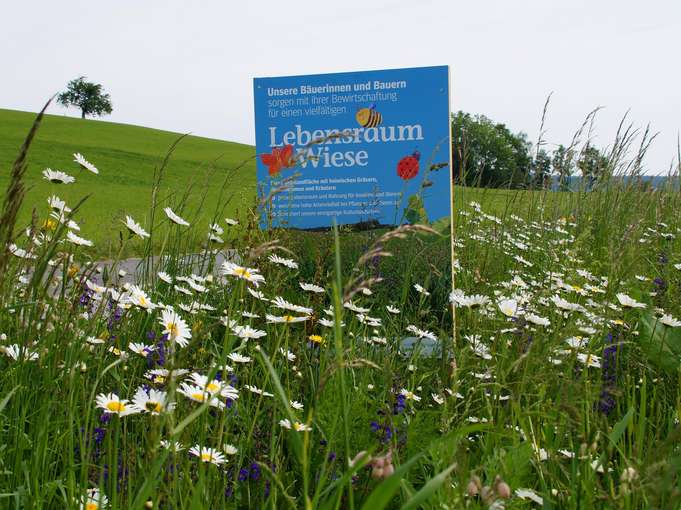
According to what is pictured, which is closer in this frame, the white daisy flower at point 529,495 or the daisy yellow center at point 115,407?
the daisy yellow center at point 115,407

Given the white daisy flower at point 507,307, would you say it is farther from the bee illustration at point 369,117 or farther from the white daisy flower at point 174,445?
the bee illustration at point 369,117

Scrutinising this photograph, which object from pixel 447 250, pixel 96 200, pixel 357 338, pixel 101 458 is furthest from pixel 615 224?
pixel 96 200

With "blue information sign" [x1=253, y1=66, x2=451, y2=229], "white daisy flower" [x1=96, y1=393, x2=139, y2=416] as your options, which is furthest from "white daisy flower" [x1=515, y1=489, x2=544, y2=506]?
"blue information sign" [x1=253, y1=66, x2=451, y2=229]

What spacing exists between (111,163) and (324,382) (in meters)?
36.7

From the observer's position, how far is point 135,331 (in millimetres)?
3012

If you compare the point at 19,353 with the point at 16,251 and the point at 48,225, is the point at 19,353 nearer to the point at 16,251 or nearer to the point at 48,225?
the point at 16,251

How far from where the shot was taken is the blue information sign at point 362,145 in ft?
16.0

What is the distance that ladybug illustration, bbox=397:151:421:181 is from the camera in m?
4.84

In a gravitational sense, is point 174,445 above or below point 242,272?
below

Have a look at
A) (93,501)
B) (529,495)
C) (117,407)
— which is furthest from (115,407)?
(529,495)

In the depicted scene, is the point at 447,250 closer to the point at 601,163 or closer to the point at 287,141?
the point at 287,141

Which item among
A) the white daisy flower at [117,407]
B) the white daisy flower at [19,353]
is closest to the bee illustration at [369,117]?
the white daisy flower at [19,353]

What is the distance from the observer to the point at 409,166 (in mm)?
4859

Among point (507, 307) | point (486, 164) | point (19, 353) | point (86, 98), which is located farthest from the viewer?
point (86, 98)
